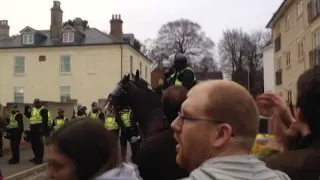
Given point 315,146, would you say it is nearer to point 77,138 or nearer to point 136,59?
point 77,138

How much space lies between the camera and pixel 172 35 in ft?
264

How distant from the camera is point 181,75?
7.86 metres

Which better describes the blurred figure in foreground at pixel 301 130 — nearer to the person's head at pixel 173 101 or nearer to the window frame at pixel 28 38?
the person's head at pixel 173 101

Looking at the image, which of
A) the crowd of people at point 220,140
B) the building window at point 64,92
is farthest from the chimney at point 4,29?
the crowd of people at point 220,140

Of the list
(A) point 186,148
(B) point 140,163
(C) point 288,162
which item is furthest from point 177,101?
(A) point 186,148

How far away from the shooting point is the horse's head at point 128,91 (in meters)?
9.04

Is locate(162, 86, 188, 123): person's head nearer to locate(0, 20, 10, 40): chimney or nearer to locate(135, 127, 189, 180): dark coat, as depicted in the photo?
locate(135, 127, 189, 180): dark coat

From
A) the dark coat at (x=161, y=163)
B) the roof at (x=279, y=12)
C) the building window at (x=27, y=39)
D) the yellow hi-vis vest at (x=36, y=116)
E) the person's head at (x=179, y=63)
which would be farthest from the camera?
the building window at (x=27, y=39)

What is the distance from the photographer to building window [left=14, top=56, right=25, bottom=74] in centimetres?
5156

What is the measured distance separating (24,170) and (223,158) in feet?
48.5

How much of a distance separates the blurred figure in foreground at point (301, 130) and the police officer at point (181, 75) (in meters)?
4.39

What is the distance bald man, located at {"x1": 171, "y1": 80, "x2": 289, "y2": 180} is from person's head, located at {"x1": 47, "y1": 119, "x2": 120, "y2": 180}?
0.62m

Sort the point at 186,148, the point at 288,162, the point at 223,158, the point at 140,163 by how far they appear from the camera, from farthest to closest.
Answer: the point at 140,163 → the point at 288,162 → the point at 186,148 → the point at 223,158

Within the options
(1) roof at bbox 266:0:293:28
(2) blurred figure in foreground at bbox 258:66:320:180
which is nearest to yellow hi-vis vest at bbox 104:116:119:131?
(2) blurred figure in foreground at bbox 258:66:320:180
